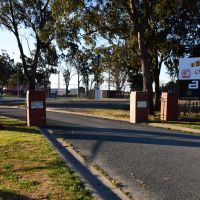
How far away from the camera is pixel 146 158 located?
12.2m

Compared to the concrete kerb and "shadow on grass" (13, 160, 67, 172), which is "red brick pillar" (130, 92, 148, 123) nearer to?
the concrete kerb

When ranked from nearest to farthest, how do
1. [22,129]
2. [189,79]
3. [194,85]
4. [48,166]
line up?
[48,166] → [22,129] → [194,85] → [189,79]

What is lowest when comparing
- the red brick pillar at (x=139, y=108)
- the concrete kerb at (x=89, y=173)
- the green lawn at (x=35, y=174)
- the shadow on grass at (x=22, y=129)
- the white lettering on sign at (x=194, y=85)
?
the concrete kerb at (x=89, y=173)

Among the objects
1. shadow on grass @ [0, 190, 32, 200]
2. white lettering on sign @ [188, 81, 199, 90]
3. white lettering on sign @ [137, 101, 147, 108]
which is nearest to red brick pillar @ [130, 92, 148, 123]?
white lettering on sign @ [137, 101, 147, 108]

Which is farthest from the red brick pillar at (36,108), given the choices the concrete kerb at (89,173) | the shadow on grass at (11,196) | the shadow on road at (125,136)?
the shadow on grass at (11,196)

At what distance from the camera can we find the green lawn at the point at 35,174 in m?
8.02

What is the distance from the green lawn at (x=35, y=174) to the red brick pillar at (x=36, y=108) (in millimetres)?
Result: 6674

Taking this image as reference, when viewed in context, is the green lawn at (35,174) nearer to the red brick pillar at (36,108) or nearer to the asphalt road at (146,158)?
the asphalt road at (146,158)

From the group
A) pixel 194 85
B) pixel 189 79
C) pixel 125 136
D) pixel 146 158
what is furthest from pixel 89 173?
pixel 189 79

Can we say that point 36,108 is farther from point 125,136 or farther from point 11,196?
point 11,196

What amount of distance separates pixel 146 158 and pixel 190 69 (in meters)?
15.6

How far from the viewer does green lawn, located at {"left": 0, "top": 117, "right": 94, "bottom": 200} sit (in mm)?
8016

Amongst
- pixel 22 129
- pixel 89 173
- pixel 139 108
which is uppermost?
pixel 139 108

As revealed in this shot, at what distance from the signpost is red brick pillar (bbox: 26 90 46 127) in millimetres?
8454
